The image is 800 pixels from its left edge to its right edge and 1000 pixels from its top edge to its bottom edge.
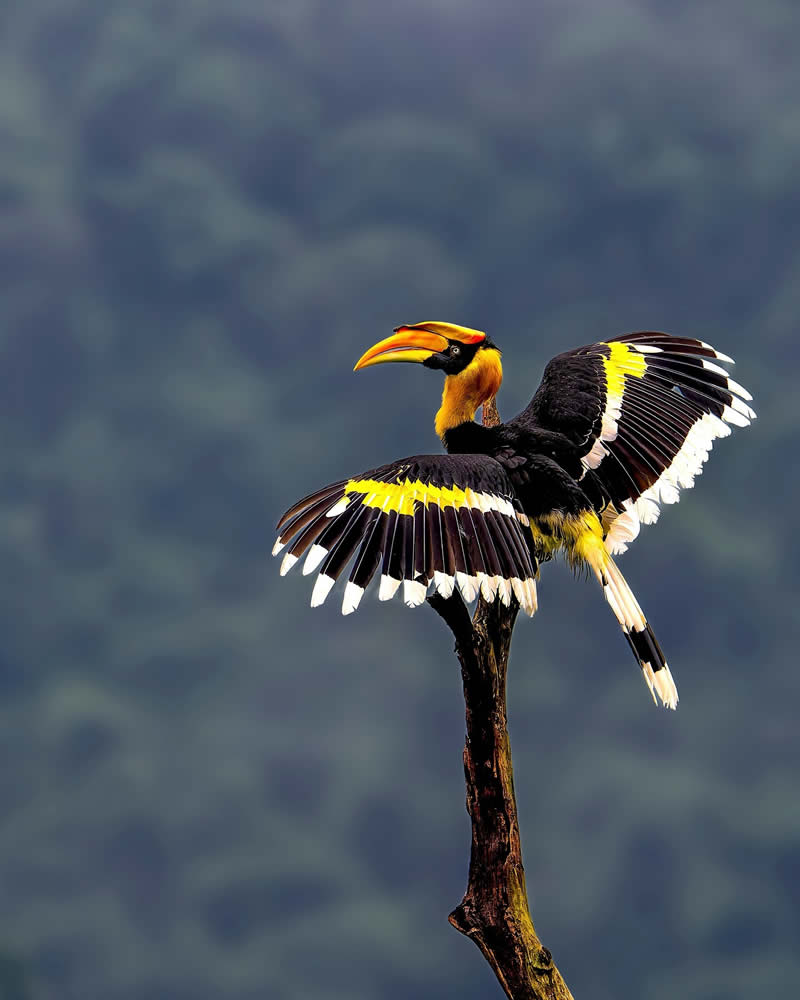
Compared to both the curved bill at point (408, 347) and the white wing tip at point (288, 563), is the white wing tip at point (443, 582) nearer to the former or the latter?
the white wing tip at point (288, 563)

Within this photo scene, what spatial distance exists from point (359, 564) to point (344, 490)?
0.46 meters

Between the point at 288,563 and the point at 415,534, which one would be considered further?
the point at 288,563

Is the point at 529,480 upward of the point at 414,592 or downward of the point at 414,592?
upward

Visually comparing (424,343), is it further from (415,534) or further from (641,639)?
(641,639)

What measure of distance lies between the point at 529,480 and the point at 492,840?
5.65ft

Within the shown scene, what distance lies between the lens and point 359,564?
4.93 meters

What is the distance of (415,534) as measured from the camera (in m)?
5.00

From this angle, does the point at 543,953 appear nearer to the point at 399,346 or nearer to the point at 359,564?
the point at 359,564

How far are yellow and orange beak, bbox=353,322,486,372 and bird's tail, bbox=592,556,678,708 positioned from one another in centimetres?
143

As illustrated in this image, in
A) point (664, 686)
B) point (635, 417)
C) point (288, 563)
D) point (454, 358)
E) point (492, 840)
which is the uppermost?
point (454, 358)

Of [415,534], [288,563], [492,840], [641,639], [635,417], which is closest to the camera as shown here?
[415,534]

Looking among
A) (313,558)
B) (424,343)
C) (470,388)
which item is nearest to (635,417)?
(470,388)

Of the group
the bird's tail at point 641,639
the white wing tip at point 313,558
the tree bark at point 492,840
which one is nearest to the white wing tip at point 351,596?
the white wing tip at point 313,558

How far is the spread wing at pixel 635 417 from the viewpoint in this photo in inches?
248
